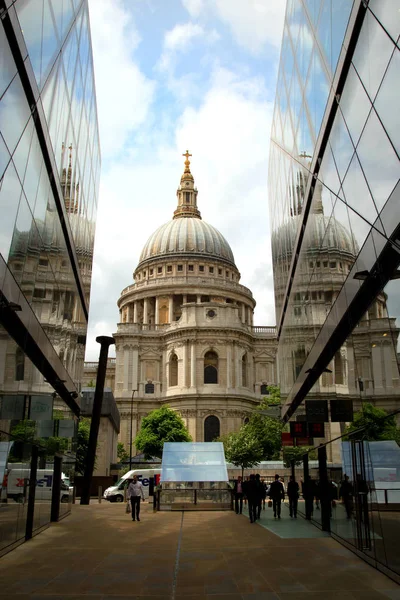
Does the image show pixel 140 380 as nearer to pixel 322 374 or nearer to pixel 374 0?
pixel 322 374

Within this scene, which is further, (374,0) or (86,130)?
(86,130)

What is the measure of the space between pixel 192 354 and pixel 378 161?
74422mm

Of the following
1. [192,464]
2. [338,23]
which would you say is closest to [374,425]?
[338,23]

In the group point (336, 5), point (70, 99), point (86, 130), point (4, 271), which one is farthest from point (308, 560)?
point (86, 130)

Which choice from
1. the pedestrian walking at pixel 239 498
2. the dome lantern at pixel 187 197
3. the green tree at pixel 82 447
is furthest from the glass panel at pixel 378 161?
the dome lantern at pixel 187 197

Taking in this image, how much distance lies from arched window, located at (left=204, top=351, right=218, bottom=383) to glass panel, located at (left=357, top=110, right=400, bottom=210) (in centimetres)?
7398

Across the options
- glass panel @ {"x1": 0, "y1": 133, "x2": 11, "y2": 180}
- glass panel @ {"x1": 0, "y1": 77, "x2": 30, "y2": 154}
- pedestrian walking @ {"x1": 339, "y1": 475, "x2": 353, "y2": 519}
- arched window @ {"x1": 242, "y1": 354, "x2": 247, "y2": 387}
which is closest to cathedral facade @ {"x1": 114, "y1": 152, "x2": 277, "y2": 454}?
arched window @ {"x1": 242, "y1": 354, "x2": 247, "y2": 387}

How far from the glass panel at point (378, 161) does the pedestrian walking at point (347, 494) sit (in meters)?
5.98

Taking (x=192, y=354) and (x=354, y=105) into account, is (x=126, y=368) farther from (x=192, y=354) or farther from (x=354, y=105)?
(x=354, y=105)

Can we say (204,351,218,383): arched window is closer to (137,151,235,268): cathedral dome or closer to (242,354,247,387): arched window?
(242,354,247,387): arched window

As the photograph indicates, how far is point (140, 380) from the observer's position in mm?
87562

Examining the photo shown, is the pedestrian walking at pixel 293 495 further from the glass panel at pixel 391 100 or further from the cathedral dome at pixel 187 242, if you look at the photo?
the cathedral dome at pixel 187 242

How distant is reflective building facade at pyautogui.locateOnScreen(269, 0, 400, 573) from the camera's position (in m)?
9.76

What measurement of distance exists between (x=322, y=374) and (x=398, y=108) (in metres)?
11.6
